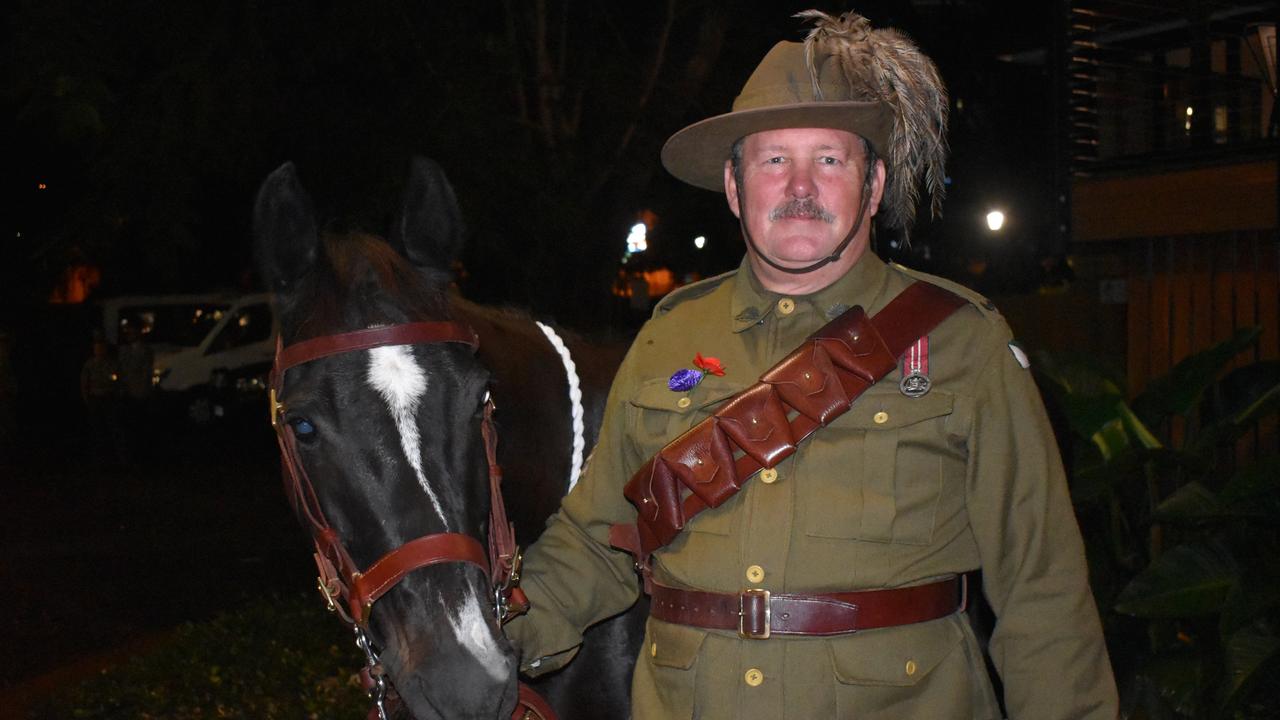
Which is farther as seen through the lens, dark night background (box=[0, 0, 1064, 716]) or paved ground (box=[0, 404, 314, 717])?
paved ground (box=[0, 404, 314, 717])

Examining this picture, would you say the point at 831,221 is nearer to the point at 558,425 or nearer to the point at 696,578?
the point at 696,578

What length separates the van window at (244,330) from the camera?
18.6m

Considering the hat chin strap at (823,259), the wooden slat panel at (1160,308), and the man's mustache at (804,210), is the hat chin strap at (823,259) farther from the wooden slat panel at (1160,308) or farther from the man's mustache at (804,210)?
the wooden slat panel at (1160,308)

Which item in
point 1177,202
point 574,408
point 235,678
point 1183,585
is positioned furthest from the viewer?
point 1177,202

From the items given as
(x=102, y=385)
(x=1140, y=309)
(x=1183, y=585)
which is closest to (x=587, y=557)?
(x=1183, y=585)

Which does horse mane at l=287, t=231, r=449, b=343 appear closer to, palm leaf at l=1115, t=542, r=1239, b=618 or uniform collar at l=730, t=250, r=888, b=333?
uniform collar at l=730, t=250, r=888, b=333

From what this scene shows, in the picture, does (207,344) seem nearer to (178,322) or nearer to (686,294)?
(178,322)

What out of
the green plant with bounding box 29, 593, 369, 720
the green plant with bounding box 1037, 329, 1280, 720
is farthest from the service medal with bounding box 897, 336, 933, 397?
the green plant with bounding box 29, 593, 369, 720

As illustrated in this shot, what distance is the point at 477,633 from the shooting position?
223 centimetres

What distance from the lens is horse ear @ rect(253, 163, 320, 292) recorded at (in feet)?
8.79

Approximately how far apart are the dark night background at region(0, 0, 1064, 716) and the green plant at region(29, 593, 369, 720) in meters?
1.20

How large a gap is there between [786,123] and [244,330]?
58.0ft

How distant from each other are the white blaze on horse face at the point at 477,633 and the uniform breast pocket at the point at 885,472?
2.14ft

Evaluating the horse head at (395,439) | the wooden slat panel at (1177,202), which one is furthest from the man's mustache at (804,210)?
the wooden slat panel at (1177,202)
